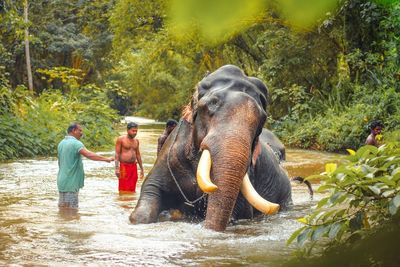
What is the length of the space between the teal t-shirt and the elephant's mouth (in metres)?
2.84

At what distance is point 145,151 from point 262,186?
13791 millimetres

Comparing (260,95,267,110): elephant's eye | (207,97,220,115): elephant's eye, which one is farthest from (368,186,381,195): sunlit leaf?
Result: (260,95,267,110): elephant's eye

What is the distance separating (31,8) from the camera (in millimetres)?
33094

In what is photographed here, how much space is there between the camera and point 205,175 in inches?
257

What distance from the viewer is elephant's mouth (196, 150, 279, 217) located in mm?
6203

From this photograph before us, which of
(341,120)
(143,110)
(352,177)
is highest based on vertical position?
(352,177)

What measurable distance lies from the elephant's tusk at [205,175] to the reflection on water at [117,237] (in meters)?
0.57

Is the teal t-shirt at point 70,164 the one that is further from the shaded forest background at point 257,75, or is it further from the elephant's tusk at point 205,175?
the elephant's tusk at point 205,175

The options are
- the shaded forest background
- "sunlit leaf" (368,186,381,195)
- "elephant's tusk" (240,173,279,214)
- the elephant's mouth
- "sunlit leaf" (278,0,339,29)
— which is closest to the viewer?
"sunlit leaf" (278,0,339,29)

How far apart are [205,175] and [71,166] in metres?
3.22

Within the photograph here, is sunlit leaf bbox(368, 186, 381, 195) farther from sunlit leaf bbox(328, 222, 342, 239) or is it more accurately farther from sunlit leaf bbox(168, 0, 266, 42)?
sunlit leaf bbox(168, 0, 266, 42)

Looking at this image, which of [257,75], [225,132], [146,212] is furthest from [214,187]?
[257,75]

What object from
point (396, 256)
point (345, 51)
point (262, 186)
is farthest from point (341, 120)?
point (396, 256)

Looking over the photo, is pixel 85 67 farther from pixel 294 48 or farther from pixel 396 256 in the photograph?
pixel 396 256
